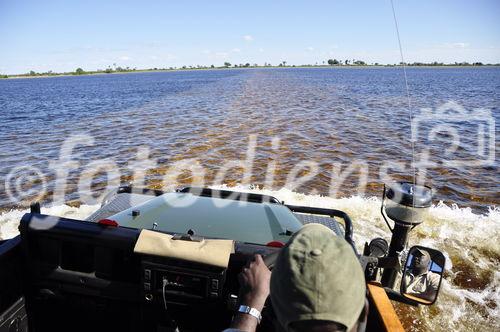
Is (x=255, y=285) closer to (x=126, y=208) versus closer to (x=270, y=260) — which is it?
(x=270, y=260)

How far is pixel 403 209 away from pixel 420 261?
0.52 meters

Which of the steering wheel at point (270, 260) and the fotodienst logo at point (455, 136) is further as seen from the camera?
the fotodienst logo at point (455, 136)

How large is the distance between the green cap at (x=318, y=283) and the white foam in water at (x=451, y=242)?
3728 millimetres

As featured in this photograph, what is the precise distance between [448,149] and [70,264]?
1353 centimetres

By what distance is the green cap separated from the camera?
45.4 inches

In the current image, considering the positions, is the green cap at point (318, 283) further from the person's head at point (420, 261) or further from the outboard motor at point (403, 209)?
the outboard motor at point (403, 209)

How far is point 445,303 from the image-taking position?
4.65 meters

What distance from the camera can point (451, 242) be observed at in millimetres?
6133

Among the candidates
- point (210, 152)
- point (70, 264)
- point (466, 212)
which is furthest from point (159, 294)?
point (210, 152)

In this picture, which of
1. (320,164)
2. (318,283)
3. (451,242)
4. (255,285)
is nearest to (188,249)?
(255,285)

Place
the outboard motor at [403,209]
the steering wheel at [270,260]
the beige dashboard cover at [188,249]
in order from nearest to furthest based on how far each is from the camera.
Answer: the steering wheel at [270,260] < the beige dashboard cover at [188,249] < the outboard motor at [403,209]

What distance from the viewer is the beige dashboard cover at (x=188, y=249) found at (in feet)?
7.34

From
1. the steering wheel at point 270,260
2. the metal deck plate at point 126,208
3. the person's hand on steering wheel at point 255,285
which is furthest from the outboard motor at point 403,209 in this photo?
the person's hand on steering wheel at point 255,285

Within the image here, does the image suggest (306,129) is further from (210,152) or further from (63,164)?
(63,164)
